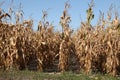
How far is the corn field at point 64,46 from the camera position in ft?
41.6

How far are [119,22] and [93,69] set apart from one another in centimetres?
236

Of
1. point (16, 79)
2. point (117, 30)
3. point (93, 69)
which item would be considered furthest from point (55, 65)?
point (16, 79)

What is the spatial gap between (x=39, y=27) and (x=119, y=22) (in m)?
3.52

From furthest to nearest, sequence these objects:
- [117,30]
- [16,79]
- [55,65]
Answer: [55,65], [117,30], [16,79]

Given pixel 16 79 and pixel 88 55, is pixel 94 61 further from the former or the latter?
pixel 16 79

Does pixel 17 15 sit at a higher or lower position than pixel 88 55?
higher

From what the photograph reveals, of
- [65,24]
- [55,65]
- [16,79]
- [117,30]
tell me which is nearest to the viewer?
[16,79]

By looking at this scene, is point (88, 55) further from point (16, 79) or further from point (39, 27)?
point (16, 79)

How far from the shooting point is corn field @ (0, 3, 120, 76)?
12.7m

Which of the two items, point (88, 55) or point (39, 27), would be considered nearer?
point (88, 55)

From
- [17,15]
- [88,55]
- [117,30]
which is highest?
[17,15]

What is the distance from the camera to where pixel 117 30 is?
12.7 metres

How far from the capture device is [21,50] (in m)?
13.4

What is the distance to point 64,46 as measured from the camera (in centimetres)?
1330
